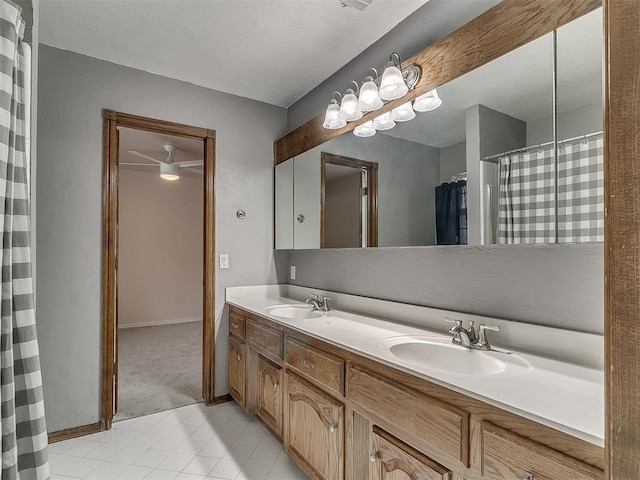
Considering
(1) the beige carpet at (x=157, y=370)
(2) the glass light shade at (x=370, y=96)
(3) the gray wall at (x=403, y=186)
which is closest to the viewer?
(3) the gray wall at (x=403, y=186)

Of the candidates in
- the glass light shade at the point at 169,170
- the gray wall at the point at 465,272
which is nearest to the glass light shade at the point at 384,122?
the gray wall at the point at 465,272

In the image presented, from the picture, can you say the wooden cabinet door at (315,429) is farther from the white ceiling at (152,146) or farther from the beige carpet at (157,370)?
the white ceiling at (152,146)

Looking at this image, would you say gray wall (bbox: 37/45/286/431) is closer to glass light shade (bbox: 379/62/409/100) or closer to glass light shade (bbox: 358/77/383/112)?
glass light shade (bbox: 358/77/383/112)

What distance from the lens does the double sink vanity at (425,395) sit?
831mm

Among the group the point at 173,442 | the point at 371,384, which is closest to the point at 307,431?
the point at 371,384

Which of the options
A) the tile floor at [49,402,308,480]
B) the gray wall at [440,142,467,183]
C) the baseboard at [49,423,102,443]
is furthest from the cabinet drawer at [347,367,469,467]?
the baseboard at [49,423,102,443]

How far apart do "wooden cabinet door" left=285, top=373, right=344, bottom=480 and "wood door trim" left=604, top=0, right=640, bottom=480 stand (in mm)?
1038

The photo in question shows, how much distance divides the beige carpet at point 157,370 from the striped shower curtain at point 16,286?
5.70 ft

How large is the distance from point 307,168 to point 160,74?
127 centimetres

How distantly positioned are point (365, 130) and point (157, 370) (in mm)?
2995

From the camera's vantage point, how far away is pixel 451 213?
1602 millimetres

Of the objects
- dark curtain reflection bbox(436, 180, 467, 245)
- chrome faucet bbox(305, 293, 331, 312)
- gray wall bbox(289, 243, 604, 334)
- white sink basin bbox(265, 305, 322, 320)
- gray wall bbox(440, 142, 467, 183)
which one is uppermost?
gray wall bbox(440, 142, 467, 183)

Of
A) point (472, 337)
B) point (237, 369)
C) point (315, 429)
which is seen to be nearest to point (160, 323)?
point (237, 369)

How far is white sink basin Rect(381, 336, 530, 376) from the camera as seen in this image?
3.97 feet
